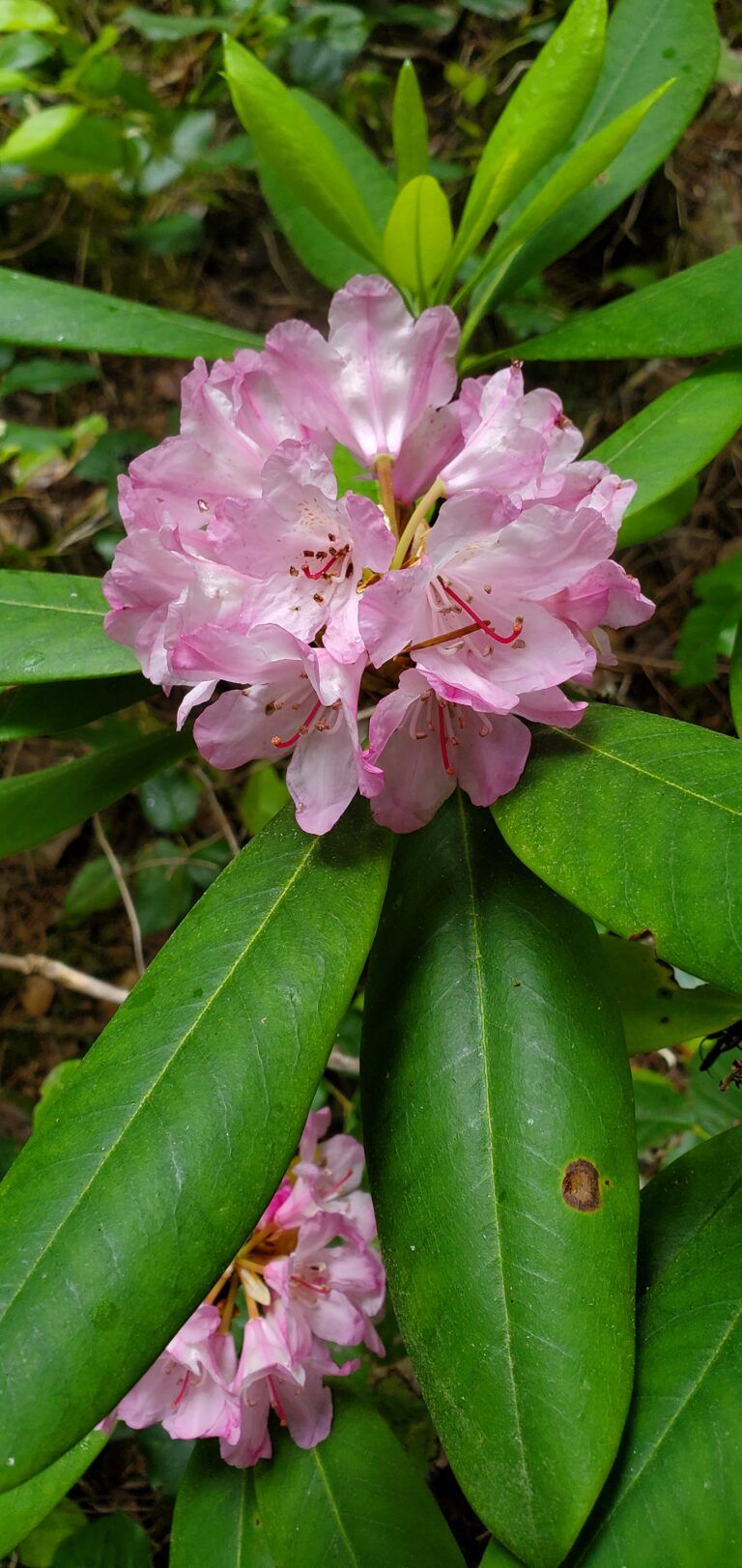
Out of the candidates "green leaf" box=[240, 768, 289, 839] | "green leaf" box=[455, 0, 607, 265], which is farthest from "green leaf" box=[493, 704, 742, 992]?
"green leaf" box=[240, 768, 289, 839]

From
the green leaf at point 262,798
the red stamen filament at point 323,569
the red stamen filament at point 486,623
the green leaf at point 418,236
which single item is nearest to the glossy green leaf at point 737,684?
the red stamen filament at point 486,623

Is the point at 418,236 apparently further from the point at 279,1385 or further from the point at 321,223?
the point at 279,1385

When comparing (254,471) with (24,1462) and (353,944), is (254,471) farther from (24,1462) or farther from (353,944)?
(24,1462)

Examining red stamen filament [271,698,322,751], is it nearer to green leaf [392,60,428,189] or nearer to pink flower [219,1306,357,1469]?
pink flower [219,1306,357,1469]

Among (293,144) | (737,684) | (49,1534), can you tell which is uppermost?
(293,144)

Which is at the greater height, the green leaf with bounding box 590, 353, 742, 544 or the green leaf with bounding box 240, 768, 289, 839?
the green leaf with bounding box 590, 353, 742, 544

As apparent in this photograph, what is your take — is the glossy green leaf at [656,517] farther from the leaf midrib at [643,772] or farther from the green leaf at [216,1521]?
the green leaf at [216,1521]

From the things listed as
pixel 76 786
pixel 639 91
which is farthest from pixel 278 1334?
pixel 639 91
